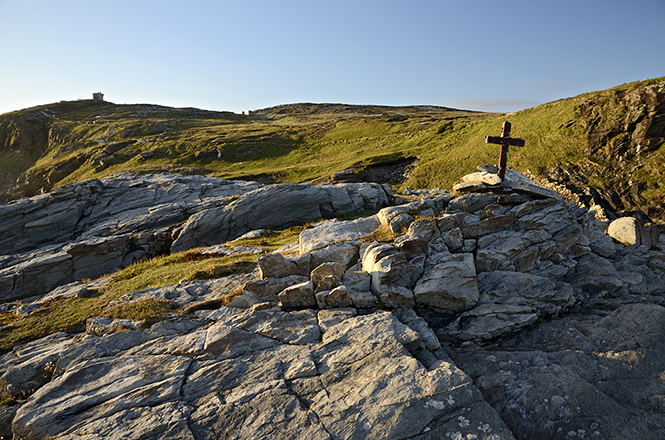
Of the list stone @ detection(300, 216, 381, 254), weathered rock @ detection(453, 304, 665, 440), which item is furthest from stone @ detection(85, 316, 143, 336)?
weathered rock @ detection(453, 304, 665, 440)

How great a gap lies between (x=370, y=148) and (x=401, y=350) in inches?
3146

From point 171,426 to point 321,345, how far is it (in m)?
5.51

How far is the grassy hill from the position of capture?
5169 cm

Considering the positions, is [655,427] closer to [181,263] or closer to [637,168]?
[181,263]

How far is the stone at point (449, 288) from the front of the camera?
1541 centimetres

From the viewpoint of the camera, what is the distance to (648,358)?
12148 millimetres

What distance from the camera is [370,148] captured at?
3484 inches

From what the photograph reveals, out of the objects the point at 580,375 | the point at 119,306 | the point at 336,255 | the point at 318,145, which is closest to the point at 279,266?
the point at 336,255

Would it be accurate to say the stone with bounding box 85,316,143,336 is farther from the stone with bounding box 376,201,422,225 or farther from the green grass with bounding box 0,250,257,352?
the stone with bounding box 376,201,422,225

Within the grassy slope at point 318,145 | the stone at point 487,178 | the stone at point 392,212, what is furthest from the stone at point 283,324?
the grassy slope at point 318,145

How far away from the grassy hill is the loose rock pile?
39.7 metres

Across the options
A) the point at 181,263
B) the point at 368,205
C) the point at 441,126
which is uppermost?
the point at 441,126

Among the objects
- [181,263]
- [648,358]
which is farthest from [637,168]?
[181,263]

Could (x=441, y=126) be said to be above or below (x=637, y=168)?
above
